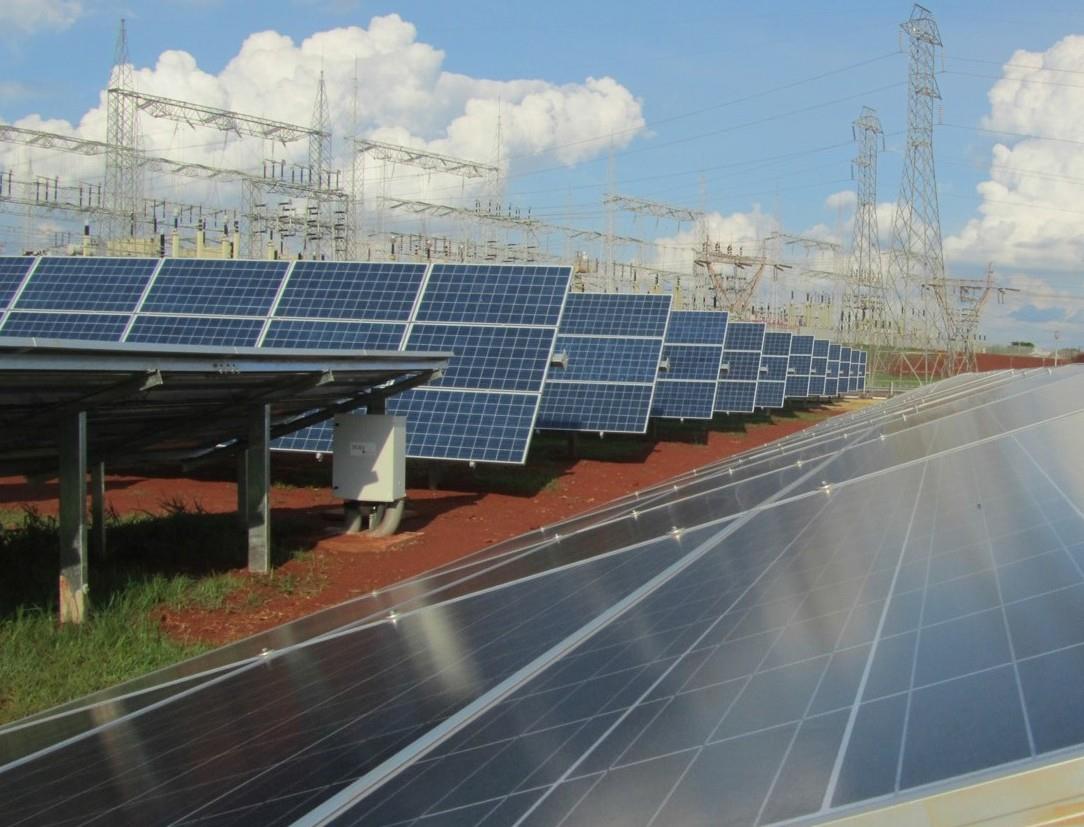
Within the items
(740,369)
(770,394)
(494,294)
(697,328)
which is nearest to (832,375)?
(770,394)

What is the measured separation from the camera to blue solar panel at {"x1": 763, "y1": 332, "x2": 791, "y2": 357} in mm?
45456

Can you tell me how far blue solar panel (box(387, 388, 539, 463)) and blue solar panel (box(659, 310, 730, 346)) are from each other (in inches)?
624

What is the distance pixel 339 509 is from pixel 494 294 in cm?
590

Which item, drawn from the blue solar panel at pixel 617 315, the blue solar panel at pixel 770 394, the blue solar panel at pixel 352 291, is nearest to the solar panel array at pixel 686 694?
the blue solar panel at pixel 352 291

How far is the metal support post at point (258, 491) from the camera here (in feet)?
42.9

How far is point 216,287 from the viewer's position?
73.1ft

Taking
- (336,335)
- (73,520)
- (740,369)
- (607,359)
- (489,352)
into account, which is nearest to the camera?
(73,520)

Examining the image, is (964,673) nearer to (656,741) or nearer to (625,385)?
(656,741)

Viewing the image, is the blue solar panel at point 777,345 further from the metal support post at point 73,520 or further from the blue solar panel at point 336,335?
the metal support post at point 73,520

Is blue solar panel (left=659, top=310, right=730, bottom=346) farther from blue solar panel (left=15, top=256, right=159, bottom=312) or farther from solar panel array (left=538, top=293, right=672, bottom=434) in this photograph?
blue solar panel (left=15, top=256, right=159, bottom=312)

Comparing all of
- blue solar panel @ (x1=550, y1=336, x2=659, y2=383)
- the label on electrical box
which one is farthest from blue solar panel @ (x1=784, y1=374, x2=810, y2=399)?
the label on electrical box

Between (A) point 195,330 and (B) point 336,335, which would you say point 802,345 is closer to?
(B) point 336,335

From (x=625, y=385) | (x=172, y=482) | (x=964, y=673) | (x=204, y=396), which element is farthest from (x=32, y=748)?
(x=625, y=385)

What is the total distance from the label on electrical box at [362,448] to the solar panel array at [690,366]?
14.7 metres
